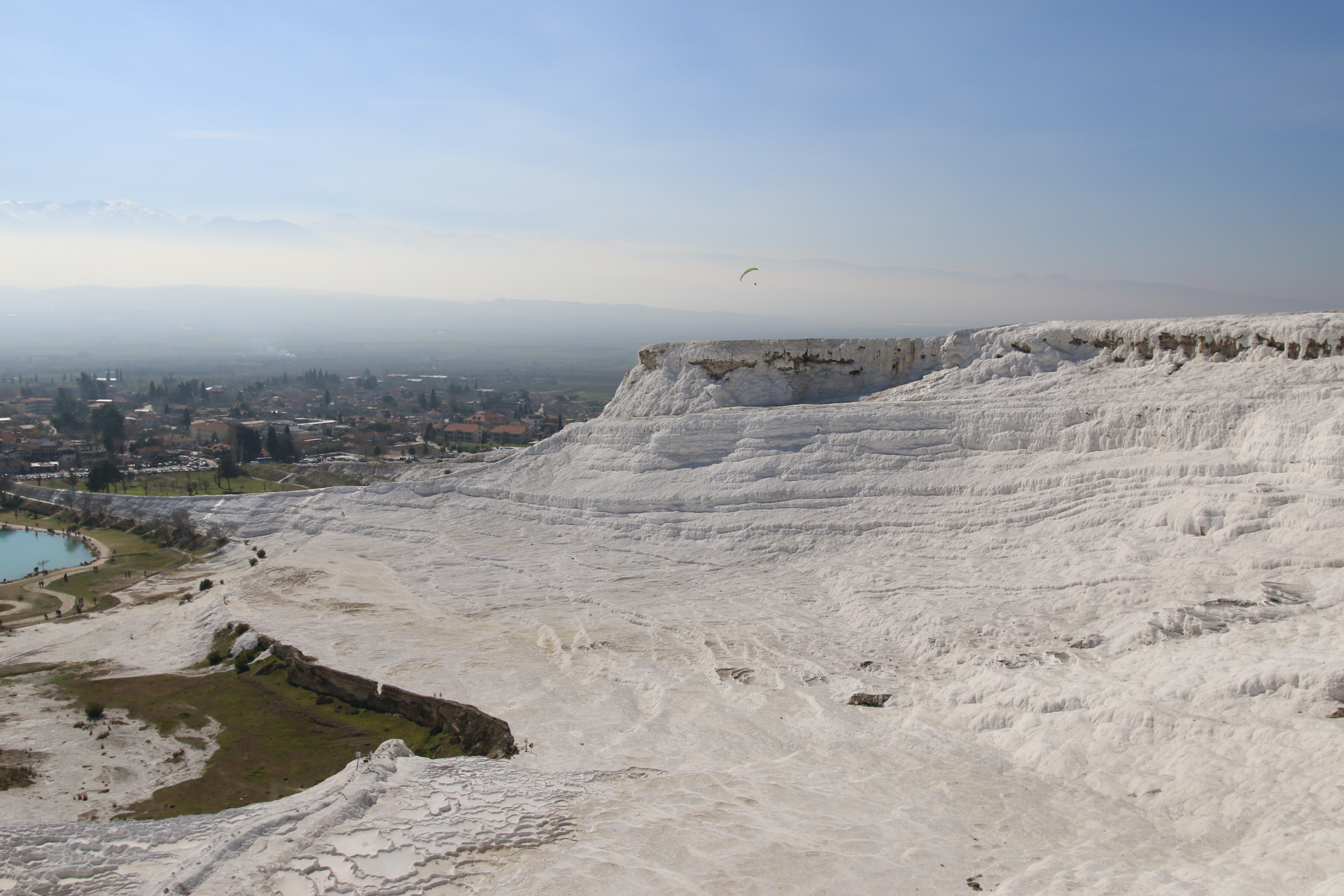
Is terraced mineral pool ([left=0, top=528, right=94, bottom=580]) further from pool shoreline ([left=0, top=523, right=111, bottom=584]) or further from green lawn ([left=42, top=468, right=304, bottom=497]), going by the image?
green lawn ([left=42, top=468, right=304, bottom=497])

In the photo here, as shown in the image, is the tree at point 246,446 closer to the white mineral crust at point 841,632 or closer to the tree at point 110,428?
the tree at point 110,428

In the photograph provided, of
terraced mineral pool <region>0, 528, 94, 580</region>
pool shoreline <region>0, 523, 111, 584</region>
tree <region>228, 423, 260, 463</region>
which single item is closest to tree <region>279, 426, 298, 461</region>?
tree <region>228, 423, 260, 463</region>

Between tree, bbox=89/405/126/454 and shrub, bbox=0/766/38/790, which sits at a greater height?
tree, bbox=89/405/126/454

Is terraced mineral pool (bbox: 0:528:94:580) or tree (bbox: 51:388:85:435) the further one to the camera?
tree (bbox: 51:388:85:435)

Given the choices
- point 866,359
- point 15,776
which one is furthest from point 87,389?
point 15,776

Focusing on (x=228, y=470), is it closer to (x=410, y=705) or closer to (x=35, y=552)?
(x=35, y=552)

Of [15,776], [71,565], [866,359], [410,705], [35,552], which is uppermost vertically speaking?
[866,359]
